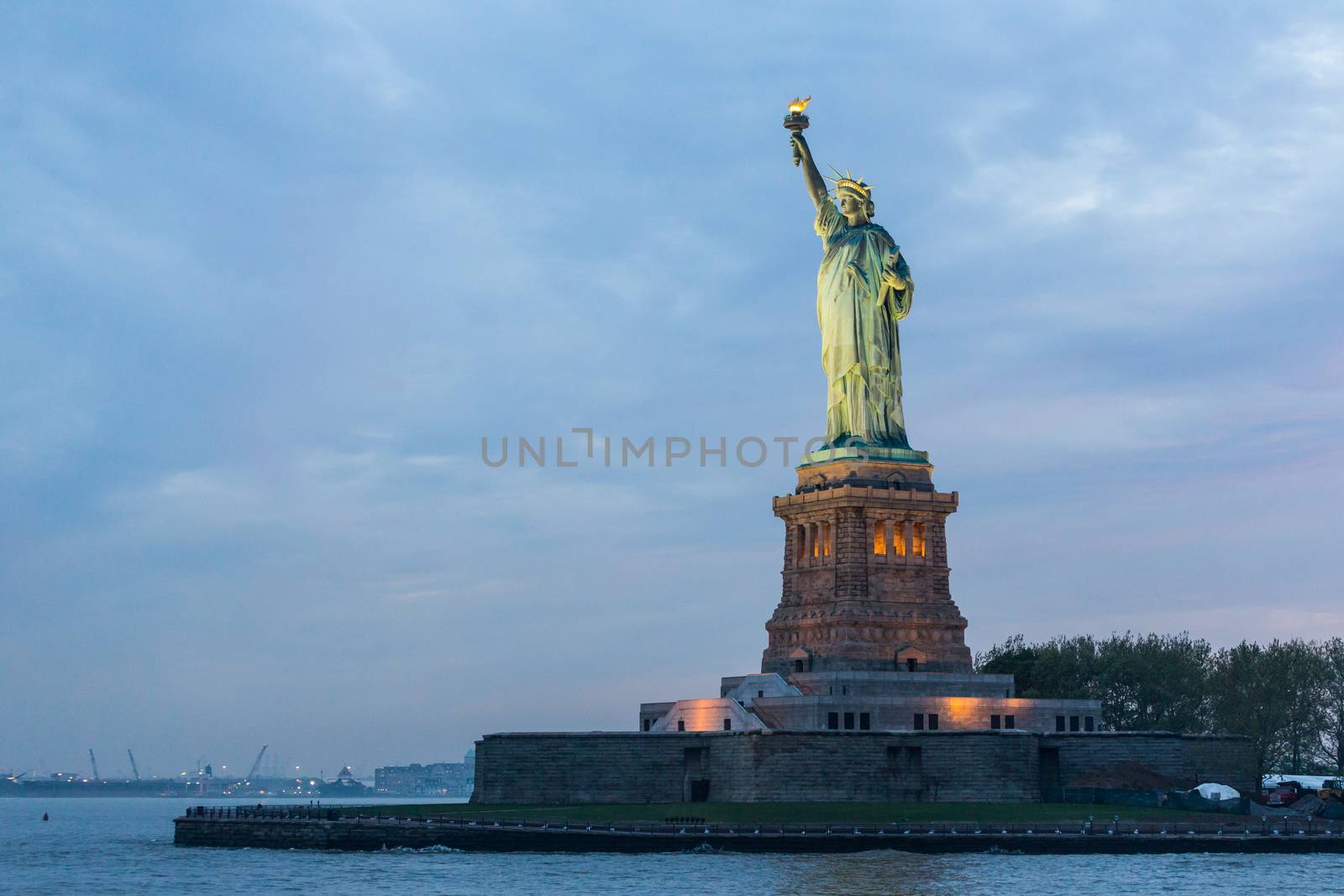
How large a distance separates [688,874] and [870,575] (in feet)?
79.5

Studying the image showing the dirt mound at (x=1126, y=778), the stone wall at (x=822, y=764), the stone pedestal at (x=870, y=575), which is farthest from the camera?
the stone pedestal at (x=870, y=575)

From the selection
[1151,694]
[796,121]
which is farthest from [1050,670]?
[796,121]

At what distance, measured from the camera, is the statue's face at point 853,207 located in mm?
92375

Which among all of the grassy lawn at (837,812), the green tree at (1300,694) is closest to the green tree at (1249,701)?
the green tree at (1300,694)

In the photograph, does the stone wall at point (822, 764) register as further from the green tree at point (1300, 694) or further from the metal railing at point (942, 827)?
the green tree at point (1300, 694)

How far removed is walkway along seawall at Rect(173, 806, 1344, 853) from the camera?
236ft

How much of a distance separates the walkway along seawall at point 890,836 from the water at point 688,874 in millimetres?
544

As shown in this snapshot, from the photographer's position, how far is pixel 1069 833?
239 feet

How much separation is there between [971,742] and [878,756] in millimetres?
3962

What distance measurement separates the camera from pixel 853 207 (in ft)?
303

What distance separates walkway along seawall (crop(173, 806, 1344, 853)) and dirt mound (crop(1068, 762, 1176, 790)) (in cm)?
428

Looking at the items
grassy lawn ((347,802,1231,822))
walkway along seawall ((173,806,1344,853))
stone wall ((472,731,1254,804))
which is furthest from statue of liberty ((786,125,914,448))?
walkway along seawall ((173,806,1344,853))

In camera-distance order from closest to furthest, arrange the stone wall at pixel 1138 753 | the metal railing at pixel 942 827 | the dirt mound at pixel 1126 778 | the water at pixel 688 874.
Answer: the water at pixel 688 874, the metal railing at pixel 942 827, the dirt mound at pixel 1126 778, the stone wall at pixel 1138 753

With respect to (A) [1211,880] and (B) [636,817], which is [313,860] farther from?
(A) [1211,880]
